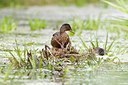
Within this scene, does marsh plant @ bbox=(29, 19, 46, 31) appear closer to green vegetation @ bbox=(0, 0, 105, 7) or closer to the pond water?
the pond water

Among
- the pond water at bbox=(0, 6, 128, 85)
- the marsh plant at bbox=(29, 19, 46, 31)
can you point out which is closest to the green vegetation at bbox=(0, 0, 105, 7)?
the pond water at bbox=(0, 6, 128, 85)

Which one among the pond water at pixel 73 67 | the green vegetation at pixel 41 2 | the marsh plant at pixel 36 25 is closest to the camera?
the pond water at pixel 73 67

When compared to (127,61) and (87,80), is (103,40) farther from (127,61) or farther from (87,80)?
(87,80)

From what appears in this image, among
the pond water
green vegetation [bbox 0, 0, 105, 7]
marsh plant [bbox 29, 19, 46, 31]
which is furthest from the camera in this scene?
green vegetation [bbox 0, 0, 105, 7]

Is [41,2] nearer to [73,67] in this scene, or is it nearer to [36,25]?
[36,25]

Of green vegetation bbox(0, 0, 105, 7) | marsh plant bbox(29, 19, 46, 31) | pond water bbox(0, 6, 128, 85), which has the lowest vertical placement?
pond water bbox(0, 6, 128, 85)

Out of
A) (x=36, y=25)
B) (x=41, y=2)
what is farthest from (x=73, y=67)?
(x=41, y=2)

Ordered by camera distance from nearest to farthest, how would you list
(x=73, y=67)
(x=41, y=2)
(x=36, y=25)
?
(x=73, y=67) < (x=36, y=25) < (x=41, y=2)

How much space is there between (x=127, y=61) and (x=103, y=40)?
8.33 ft

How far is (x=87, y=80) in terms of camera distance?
5410 millimetres

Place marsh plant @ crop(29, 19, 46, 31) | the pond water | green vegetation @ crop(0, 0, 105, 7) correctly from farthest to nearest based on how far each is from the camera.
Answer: green vegetation @ crop(0, 0, 105, 7) → marsh plant @ crop(29, 19, 46, 31) → the pond water

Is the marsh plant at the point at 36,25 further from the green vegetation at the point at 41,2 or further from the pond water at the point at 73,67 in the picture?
the green vegetation at the point at 41,2

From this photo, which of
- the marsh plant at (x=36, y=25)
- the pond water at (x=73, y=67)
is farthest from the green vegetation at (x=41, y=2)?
the marsh plant at (x=36, y=25)

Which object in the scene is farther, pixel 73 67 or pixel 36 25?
pixel 36 25
